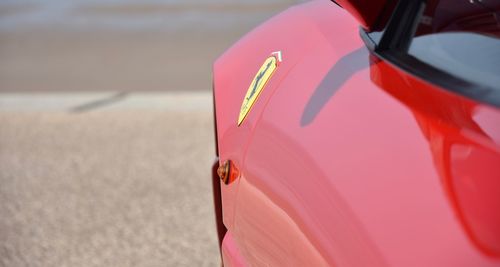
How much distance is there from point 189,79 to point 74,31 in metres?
3.41

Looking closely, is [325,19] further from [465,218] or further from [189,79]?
[189,79]

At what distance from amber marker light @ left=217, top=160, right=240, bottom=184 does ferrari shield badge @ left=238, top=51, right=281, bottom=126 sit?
103 mm

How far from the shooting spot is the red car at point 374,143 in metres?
1.25

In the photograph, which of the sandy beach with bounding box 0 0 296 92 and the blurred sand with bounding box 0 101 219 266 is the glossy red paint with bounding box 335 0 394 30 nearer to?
the blurred sand with bounding box 0 101 219 266

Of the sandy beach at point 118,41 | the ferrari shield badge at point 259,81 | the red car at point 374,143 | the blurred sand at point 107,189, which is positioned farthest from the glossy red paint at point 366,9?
the sandy beach at point 118,41

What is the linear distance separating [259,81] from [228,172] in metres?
0.23

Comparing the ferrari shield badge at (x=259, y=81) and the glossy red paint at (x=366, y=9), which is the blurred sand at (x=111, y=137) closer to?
the ferrari shield badge at (x=259, y=81)

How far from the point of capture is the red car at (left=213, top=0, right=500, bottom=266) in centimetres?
125

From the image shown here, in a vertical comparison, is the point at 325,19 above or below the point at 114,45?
above

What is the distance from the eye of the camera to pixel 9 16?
12.4 meters

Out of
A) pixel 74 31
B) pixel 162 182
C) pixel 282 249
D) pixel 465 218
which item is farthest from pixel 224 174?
pixel 74 31

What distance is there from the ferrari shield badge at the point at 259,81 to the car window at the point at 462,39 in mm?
495

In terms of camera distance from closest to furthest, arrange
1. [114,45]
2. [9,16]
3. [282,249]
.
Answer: [282,249], [114,45], [9,16]

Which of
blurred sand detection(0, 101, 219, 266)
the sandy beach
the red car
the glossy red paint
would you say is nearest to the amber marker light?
the red car
